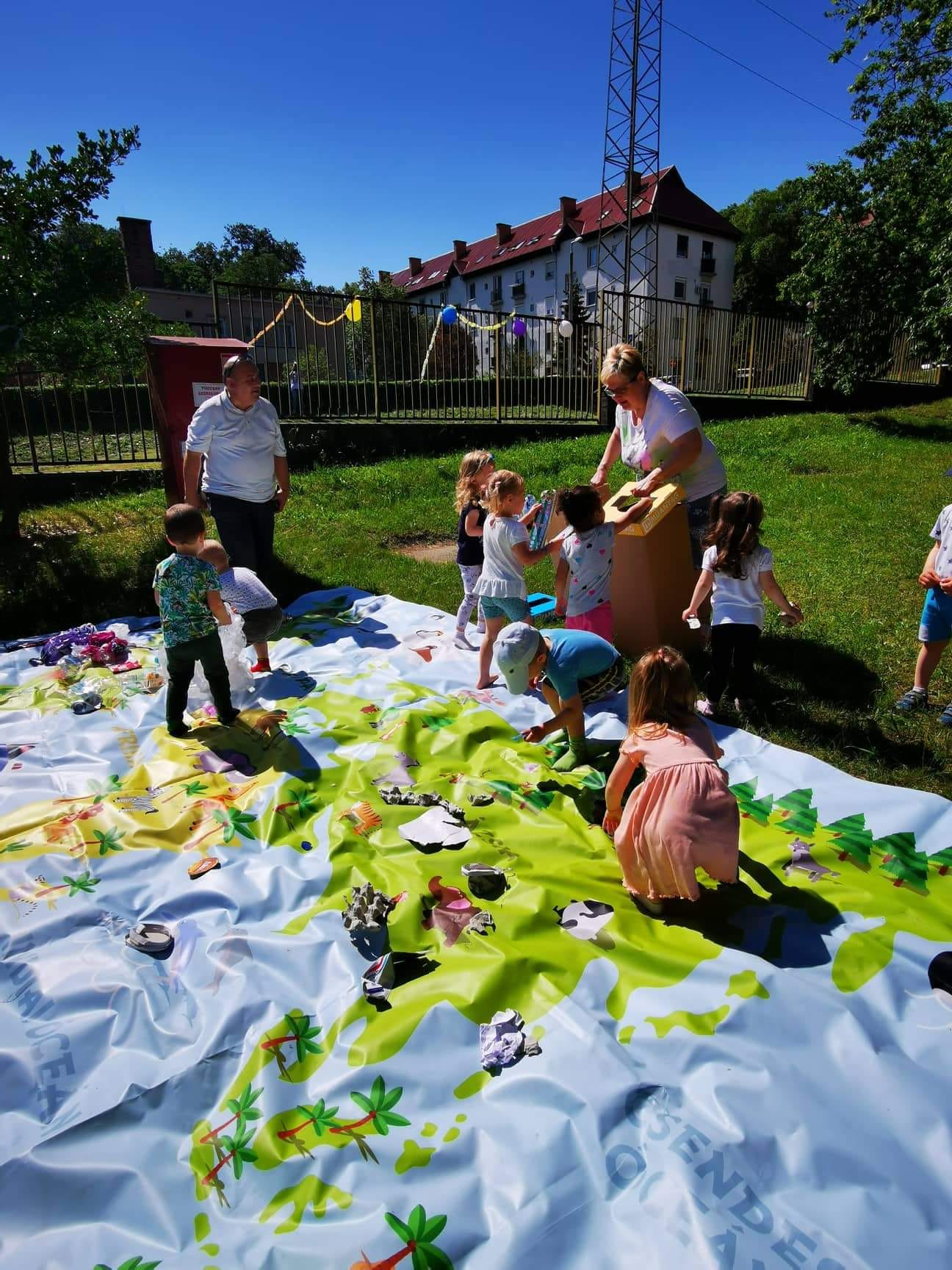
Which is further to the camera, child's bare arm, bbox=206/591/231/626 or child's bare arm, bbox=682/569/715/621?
child's bare arm, bbox=682/569/715/621

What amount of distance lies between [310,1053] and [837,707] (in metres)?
3.20

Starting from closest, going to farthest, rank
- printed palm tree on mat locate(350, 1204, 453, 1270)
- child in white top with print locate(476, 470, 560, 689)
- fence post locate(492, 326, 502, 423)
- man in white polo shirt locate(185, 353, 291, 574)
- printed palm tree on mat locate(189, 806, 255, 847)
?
printed palm tree on mat locate(350, 1204, 453, 1270)
printed palm tree on mat locate(189, 806, 255, 847)
child in white top with print locate(476, 470, 560, 689)
man in white polo shirt locate(185, 353, 291, 574)
fence post locate(492, 326, 502, 423)

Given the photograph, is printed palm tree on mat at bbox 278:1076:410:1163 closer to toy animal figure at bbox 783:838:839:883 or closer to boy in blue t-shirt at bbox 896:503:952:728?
toy animal figure at bbox 783:838:839:883

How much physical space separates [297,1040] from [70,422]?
17777mm

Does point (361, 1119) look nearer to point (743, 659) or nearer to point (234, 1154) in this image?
point (234, 1154)

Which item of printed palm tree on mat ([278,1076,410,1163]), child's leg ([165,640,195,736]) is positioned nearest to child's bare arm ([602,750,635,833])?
printed palm tree on mat ([278,1076,410,1163])

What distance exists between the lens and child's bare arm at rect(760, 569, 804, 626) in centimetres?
365

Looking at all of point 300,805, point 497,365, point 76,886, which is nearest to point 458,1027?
point 300,805

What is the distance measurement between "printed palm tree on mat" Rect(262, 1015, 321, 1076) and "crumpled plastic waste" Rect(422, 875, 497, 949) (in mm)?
460

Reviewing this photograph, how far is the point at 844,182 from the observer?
659 inches

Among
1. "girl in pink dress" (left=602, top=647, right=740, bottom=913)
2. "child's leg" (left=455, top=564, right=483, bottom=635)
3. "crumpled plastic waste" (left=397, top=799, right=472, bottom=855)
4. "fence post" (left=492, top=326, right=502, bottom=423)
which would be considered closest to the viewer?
"girl in pink dress" (left=602, top=647, right=740, bottom=913)

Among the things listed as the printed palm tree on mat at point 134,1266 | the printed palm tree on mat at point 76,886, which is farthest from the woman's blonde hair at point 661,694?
the printed palm tree on mat at point 76,886

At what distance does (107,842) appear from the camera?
2.93 m

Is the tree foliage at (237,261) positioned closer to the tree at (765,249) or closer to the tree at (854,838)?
the tree at (765,249)
